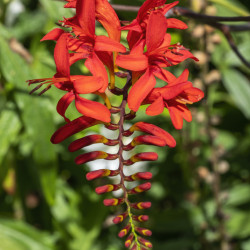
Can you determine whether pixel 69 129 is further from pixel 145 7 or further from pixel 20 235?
pixel 20 235

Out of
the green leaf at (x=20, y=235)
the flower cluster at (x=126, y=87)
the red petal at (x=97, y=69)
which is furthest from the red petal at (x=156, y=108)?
the green leaf at (x=20, y=235)

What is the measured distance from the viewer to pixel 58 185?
216 cm

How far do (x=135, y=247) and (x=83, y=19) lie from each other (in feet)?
1.62

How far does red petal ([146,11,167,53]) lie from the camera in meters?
0.93

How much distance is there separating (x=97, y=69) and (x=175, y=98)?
19cm

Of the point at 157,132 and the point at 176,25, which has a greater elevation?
the point at 176,25

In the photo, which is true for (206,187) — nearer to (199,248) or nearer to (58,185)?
(199,248)

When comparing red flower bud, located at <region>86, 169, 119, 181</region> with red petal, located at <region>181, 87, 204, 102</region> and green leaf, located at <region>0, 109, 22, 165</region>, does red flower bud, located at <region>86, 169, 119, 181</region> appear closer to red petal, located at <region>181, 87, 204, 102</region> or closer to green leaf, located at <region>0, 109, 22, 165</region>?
red petal, located at <region>181, 87, 204, 102</region>

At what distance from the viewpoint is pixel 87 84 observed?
3.01 ft

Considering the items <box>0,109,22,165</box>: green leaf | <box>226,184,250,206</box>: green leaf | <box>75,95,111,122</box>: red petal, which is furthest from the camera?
<box>226,184,250,206</box>: green leaf

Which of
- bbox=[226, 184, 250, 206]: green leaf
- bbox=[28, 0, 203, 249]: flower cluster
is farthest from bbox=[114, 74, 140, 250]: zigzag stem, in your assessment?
bbox=[226, 184, 250, 206]: green leaf

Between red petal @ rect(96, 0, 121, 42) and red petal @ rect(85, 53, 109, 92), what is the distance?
122 millimetres

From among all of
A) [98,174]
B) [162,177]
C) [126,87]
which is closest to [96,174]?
[98,174]

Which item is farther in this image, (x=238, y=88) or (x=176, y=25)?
(x=238, y=88)
